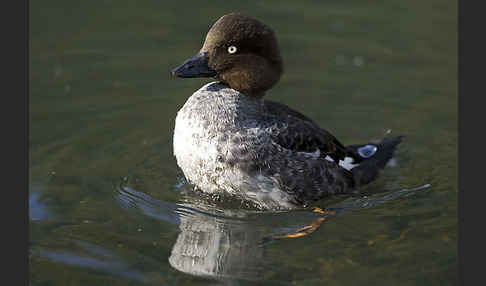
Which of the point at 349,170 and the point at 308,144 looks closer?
the point at 308,144

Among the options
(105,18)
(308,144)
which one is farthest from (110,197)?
(105,18)

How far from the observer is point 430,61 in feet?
30.4

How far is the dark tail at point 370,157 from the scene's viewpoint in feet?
22.0

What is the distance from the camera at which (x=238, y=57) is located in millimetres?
5883

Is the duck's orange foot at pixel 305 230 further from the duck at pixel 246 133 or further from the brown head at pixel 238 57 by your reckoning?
the brown head at pixel 238 57

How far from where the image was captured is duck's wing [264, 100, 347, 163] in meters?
5.90

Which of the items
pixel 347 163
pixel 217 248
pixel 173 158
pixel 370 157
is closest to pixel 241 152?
pixel 217 248

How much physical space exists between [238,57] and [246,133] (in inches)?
28.7

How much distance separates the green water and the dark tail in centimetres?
15

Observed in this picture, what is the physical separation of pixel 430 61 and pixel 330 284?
210 inches

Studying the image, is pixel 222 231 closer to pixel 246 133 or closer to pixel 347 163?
pixel 246 133

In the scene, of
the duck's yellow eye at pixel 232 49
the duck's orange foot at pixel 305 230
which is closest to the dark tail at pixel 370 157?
the duck's orange foot at pixel 305 230

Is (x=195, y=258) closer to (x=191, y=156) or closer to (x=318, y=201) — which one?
(x=191, y=156)

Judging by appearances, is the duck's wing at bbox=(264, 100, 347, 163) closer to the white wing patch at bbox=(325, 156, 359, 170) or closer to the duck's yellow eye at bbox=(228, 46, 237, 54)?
the white wing patch at bbox=(325, 156, 359, 170)
